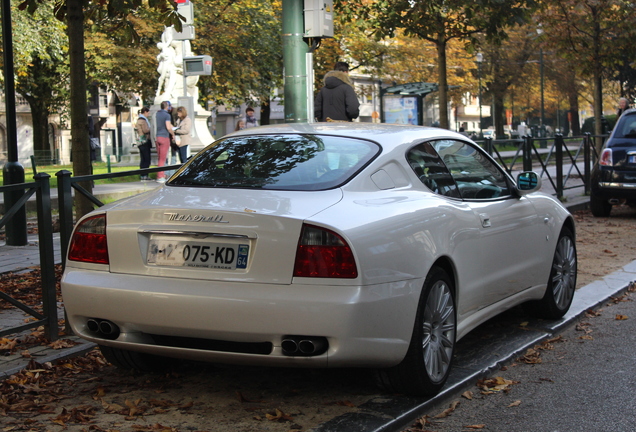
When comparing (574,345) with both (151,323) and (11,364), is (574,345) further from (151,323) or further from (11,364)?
(11,364)

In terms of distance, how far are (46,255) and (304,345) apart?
7.69 feet

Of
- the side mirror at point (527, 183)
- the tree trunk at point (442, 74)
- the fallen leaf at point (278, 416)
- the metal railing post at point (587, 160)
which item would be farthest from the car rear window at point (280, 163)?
the metal railing post at point (587, 160)

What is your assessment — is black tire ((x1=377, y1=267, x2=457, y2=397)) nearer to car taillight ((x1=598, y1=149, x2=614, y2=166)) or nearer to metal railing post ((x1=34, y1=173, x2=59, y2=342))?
metal railing post ((x1=34, y1=173, x2=59, y2=342))

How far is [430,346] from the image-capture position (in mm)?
4711

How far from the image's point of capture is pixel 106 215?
4.60 meters

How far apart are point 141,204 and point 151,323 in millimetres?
633

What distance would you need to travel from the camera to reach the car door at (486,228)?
520 centimetres

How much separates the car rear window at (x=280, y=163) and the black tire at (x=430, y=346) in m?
0.75

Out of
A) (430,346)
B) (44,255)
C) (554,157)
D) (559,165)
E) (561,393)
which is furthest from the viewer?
(554,157)

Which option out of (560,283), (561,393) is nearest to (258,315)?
(561,393)

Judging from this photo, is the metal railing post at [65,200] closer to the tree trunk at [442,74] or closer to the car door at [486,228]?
the car door at [486,228]

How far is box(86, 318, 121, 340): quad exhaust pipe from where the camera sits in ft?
14.8

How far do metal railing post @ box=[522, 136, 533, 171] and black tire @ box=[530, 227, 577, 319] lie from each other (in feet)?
29.5

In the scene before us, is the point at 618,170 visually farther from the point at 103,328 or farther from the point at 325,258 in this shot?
the point at 103,328
